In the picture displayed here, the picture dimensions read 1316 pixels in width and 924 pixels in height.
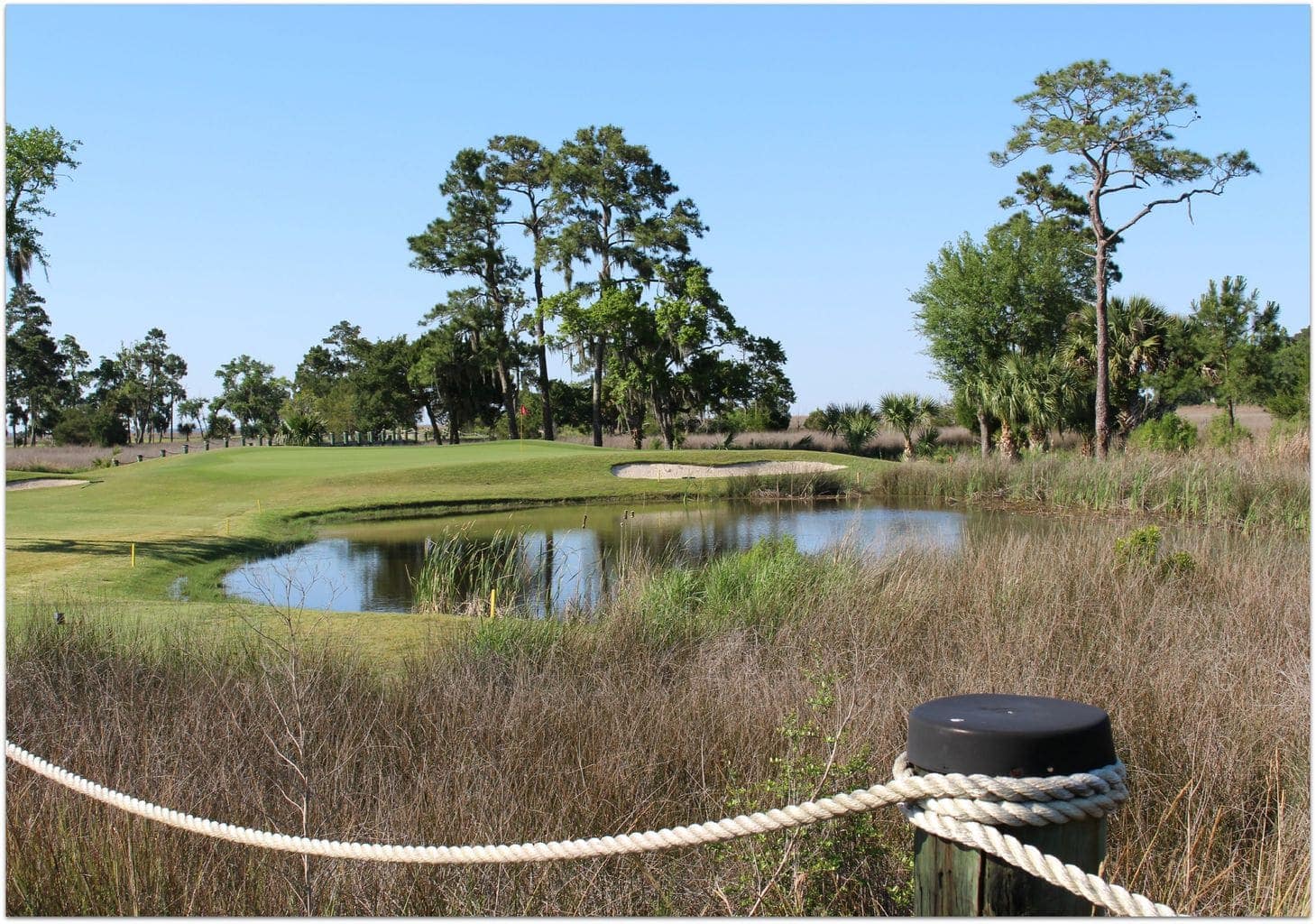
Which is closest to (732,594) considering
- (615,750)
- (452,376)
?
(615,750)

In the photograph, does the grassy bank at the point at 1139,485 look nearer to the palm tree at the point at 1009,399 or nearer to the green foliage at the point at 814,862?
the palm tree at the point at 1009,399

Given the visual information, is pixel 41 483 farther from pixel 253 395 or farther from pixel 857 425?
pixel 253 395

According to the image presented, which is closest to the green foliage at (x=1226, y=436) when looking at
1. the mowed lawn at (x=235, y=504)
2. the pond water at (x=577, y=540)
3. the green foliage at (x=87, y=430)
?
the mowed lawn at (x=235, y=504)

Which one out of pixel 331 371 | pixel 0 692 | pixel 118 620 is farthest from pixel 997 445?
pixel 331 371

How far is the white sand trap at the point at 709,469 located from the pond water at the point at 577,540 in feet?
13.9

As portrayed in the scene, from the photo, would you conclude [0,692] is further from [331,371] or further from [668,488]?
[331,371]

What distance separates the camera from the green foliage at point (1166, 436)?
26.0 metres

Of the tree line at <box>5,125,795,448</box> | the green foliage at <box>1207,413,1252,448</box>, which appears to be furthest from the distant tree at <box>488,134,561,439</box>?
the green foliage at <box>1207,413,1252,448</box>

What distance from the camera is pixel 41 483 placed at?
87.2ft

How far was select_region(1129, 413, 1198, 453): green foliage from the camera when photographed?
1025 inches

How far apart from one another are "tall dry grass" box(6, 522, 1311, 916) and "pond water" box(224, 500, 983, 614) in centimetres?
286

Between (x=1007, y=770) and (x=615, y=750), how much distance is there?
2497 millimetres

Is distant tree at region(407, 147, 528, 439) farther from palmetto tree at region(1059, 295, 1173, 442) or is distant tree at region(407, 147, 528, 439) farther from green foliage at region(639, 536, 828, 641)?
green foliage at region(639, 536, 828, 641)

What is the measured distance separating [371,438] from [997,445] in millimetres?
42875
